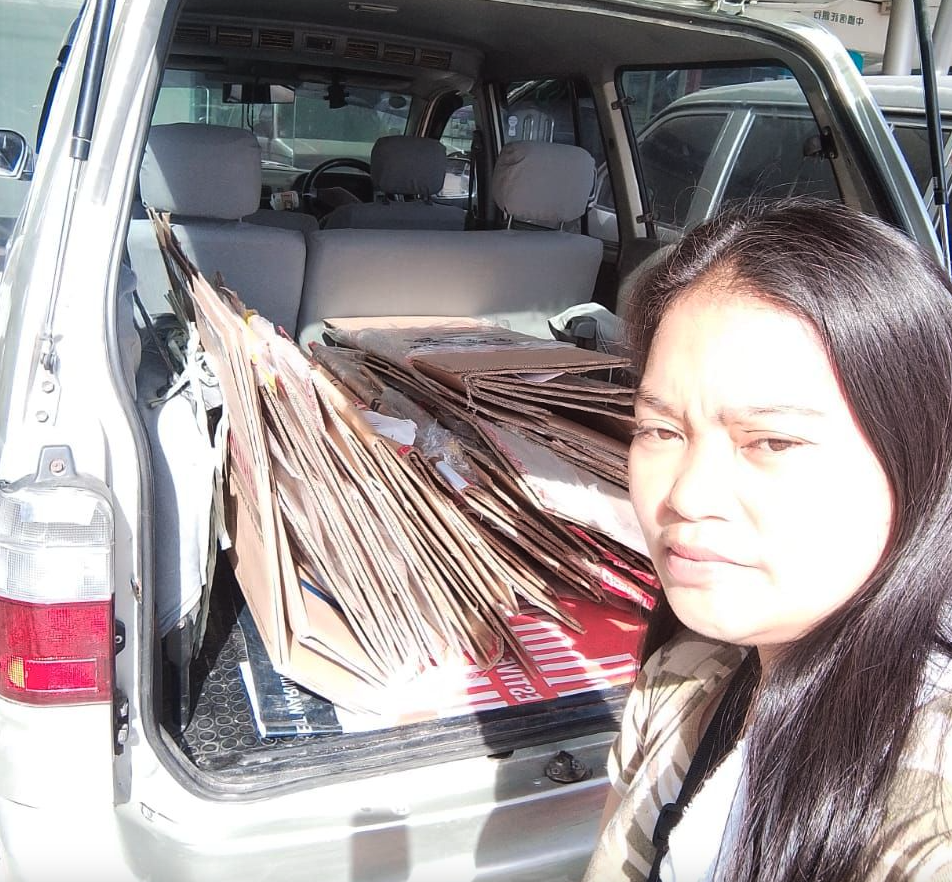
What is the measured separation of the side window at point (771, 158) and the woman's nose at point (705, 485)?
3319 millimetres

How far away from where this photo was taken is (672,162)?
4477mm

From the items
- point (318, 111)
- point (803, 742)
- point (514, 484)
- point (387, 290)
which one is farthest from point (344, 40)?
point (803, 742)

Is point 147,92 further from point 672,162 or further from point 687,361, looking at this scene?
point 672,162

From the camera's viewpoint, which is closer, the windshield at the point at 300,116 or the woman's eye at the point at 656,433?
the woman's eye at the point at 656,433

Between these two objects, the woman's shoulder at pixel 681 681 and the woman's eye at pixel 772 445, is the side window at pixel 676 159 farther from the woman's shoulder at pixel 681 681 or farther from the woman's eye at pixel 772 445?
the woman's eye at pixel 772 445

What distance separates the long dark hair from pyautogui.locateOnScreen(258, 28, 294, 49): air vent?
3386 millimetres

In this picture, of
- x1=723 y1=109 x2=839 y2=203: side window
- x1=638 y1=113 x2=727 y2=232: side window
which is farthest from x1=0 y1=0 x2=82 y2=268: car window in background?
x1=723 y1=109 x2=839 y2=203: side window

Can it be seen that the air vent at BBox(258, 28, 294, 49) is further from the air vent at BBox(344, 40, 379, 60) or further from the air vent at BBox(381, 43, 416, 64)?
the air vent at BBox(381, 43, 416, 64)

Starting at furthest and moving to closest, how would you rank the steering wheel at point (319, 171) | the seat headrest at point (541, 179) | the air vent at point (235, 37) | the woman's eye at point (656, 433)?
the steering wheel at point (319, 171)
the air vent at point (235, 37)
the seat headrest at point (541, 179)
the woman's eye at point (656, 433)

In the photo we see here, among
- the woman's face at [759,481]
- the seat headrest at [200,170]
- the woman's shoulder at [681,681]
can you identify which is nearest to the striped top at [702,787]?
the woman's shoulder at [681,681]

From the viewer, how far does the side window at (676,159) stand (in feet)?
13.1

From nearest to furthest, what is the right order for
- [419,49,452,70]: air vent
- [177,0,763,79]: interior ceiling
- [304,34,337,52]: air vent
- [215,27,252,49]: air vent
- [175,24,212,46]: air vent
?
[177,0,763,79]: interior ceiling → [175,24,212,46]: air vent → [215,27,252,49]: air vent → [304,34,337,52]: air vent → [419,49,452,70]: air vent

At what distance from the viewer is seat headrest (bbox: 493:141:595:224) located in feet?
10.5

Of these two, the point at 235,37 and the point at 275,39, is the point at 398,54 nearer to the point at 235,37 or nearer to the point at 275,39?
the point at 275,39
